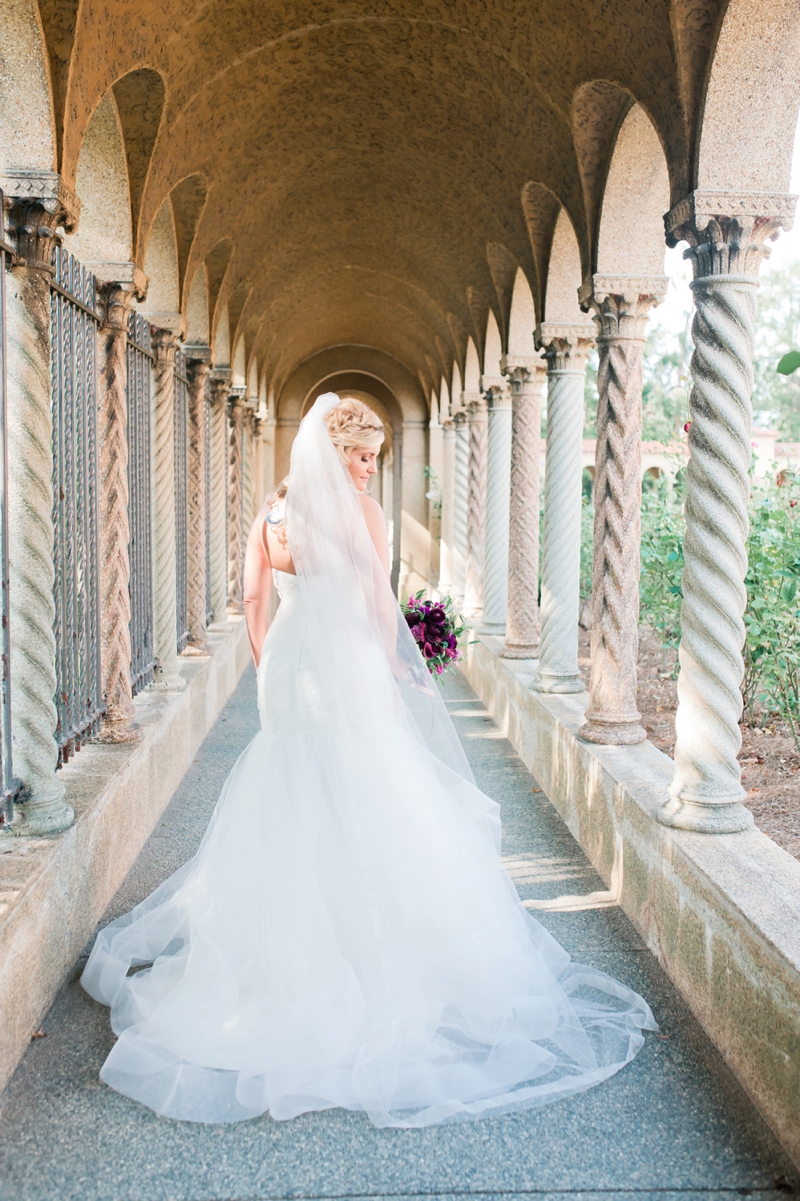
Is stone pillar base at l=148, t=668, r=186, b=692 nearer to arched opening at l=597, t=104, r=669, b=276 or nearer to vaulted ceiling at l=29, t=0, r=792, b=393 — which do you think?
vaulted ceiling at l=29, t=0, r=792, b=393

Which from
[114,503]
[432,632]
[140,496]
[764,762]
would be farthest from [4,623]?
[764,762]

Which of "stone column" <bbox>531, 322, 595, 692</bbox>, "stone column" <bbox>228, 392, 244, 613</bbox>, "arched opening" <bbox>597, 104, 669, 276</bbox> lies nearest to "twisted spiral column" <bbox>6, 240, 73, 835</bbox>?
"arched opening" <bbox>597, 104, 669, 276</bbox>

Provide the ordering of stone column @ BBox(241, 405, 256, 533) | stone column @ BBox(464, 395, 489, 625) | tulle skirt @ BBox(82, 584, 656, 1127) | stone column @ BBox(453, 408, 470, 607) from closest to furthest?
1. tulle skirt @ BBox(82, 584, 656, 1127)
2. stone column @ BBox(464, 395, 489, 625)
3. stone column @ BBox(453, 408, 470, 607)
4. stone column @ BBox(241, 405, 256, 533)

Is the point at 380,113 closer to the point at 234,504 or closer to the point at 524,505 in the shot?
the point at 524,505

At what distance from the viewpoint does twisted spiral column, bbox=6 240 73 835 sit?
12.6 ft

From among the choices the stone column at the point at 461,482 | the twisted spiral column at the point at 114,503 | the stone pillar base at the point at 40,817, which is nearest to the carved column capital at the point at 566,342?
the twisted spiral column at the point at 114,503

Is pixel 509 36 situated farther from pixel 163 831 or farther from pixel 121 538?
pixel 163 831

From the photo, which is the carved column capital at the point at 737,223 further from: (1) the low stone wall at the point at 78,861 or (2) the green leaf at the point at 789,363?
(1) the low stone wall at the point at 78,861

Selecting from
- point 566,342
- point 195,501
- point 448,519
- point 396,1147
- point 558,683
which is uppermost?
point 566,342

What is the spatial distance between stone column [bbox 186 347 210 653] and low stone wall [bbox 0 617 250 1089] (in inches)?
77.6

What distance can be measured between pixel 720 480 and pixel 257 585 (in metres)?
1.89

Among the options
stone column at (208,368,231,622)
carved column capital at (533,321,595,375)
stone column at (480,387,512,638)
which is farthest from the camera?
stone column at (480,387,512,638)

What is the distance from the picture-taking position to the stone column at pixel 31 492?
381cm

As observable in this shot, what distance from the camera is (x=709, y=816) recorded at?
3.92 m
